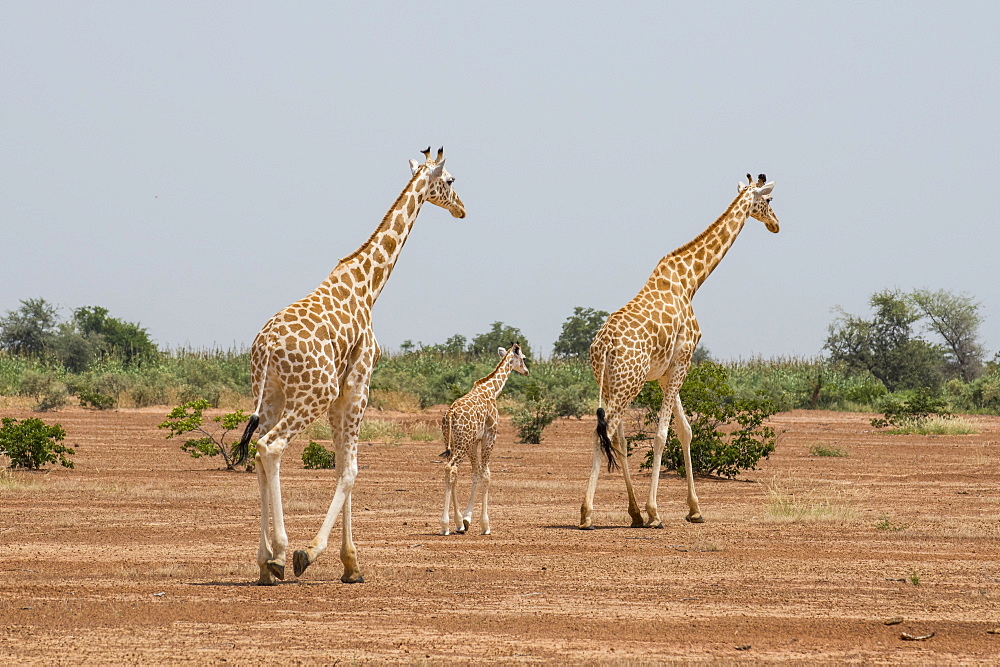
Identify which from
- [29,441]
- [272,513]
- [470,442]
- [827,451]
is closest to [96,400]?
[29,441]

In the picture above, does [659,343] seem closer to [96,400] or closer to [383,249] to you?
[383,249]

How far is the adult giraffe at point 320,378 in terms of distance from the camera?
10102mm

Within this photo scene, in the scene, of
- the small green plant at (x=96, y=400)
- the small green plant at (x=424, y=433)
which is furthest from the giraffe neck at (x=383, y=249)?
the small green plant at (x=96, y=400)

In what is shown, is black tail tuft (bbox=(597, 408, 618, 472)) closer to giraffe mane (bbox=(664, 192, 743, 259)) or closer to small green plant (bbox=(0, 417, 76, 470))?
giraffe mane (bbox=(664, 192, 743, 259))

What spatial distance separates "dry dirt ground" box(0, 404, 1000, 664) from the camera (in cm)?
825

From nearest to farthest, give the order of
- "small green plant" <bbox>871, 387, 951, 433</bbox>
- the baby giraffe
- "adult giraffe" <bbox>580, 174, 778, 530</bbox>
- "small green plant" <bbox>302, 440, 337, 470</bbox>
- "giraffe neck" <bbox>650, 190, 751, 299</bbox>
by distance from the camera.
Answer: the baby giraffe → "adult giraffe" <bbox>580, 174, 778, 530</bbox> → "giraffe neck" <bbox>650, 190, 751, 299</bbox> → "small green plant" <bbox>302, 440, 337, 470</bbox> → "small green plant" <bbox>871, 387, 951, 433</bbox>

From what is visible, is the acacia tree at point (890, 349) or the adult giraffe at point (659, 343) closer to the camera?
the adult giraffe at point (659, 343)

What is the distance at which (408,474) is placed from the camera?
23219mm

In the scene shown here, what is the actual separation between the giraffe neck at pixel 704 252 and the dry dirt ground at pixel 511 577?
10.2ft

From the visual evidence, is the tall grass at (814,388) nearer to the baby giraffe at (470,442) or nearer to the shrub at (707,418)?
the shrub at (707,418)

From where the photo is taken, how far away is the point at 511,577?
11.1 m

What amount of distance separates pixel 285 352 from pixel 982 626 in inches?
220

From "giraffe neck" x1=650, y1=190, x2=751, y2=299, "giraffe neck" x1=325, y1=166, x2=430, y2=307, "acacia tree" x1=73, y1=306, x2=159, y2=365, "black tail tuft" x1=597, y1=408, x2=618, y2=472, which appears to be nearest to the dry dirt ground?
"black tail tuft" x1=597, y1=408, x2=618, y2=472

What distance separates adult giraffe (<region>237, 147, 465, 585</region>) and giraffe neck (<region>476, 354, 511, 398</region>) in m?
3.90
